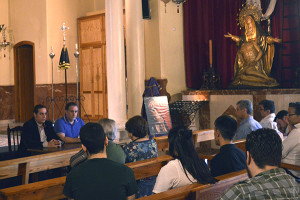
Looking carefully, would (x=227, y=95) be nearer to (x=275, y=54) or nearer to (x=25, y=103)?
(x=275, y=54)

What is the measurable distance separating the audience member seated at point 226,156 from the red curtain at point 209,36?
5.80 meters

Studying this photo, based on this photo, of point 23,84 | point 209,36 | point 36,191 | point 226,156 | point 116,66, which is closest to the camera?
point 36,191

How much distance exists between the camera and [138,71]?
27.2 ft

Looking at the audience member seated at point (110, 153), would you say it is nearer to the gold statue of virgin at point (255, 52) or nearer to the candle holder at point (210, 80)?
the gold statue of virgin at point (255, 52)

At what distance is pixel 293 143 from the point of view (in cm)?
366

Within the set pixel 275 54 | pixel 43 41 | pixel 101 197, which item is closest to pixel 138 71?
pixel 275 54

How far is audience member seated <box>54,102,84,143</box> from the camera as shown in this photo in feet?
16.7

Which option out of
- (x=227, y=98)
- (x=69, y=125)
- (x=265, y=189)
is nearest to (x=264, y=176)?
(x=265, y=189)

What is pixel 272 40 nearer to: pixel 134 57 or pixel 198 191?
pixel 134 57

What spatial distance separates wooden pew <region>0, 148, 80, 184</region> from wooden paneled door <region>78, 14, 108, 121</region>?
6392 mm

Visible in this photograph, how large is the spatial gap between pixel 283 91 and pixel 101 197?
5855mm

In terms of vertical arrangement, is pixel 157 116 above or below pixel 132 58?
below

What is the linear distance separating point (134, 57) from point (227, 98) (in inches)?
78.9

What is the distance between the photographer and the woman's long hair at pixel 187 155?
264cm
